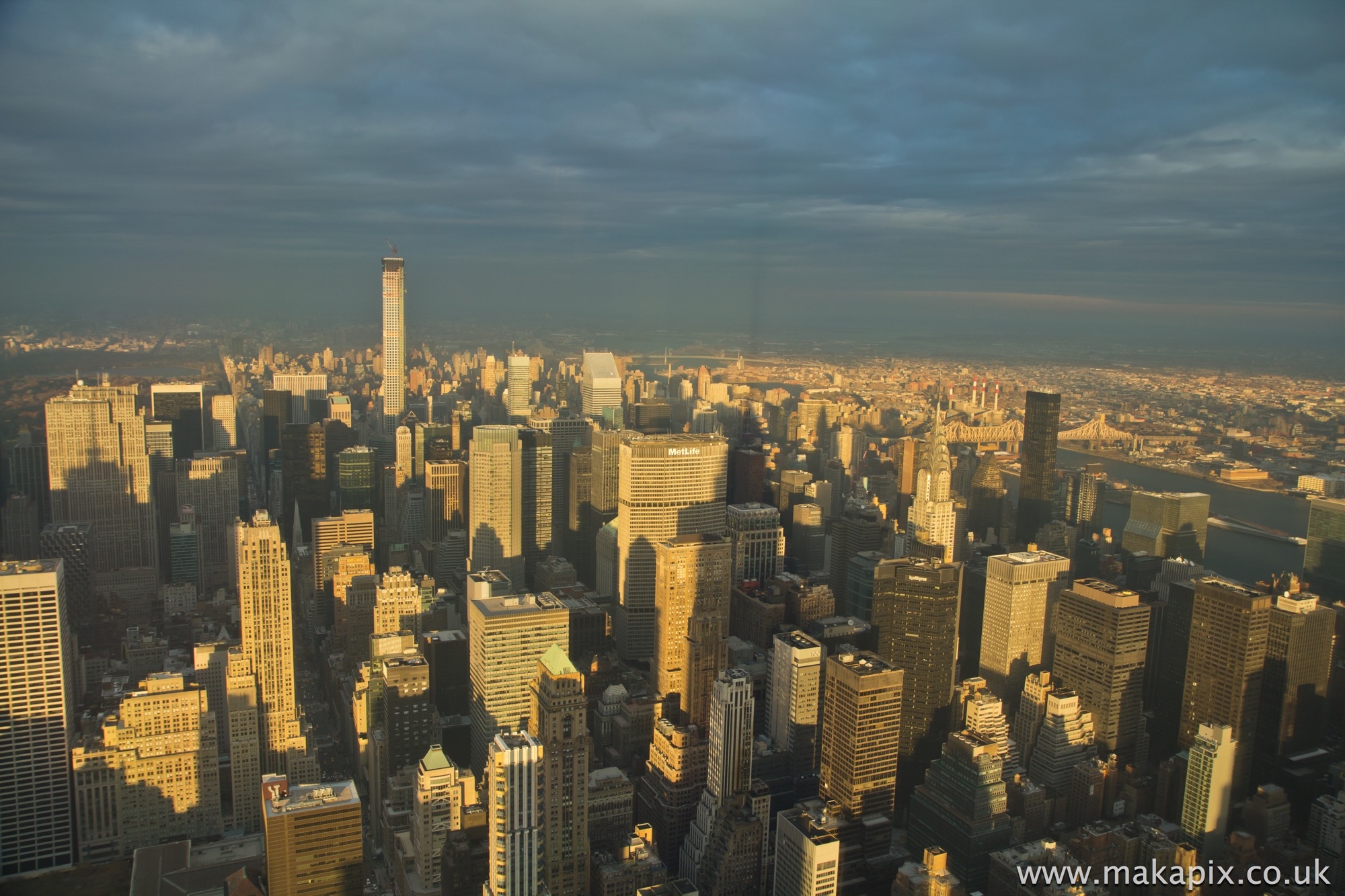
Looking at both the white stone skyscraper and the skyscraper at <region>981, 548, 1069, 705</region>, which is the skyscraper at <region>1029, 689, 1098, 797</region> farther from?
the white stone skyscraper

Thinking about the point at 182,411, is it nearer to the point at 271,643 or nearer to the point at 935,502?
the point at 271,643

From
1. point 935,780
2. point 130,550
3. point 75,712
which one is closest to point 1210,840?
point 935,780

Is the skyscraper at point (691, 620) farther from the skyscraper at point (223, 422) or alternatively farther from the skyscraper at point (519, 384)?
the skyscraper at point (223, 422)

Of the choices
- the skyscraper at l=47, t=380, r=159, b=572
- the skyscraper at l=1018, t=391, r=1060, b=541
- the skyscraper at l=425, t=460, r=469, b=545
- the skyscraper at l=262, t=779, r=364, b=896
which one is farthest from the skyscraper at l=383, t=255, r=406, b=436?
the skyscraper at l=1018, t=391, r=1060, b=541

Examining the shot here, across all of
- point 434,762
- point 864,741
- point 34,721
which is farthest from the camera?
point 864,741

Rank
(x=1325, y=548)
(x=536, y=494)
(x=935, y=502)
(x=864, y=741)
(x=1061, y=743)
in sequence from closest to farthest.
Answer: (x=1325, y=548) < (x=864, y=741) < (x=1061, y=743) < (x=935, y=502) < (x=536, y=494)

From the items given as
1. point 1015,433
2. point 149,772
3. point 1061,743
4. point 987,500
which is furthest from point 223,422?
point 1061,743

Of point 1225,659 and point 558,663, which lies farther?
point 1225,659

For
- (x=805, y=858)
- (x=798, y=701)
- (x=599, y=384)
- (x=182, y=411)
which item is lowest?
(x=805, y=858)
